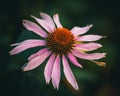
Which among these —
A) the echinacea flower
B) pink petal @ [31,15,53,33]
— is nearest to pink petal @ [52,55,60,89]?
the echinacea flower

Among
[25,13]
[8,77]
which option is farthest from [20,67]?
[25,13]

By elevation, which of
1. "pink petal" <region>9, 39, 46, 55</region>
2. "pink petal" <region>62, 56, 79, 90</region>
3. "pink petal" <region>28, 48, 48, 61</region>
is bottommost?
"pink petal" <region>62, 56, 79, 90</region>

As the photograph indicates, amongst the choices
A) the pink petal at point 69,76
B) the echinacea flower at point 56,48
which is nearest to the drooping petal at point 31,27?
the echinacea flower at point 56,48

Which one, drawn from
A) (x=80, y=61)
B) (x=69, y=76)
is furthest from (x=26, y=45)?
(x=80, y=61)

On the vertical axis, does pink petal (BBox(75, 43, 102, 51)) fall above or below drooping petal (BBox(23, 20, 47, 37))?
below

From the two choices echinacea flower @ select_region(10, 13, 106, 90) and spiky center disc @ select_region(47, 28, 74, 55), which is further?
spiky center disc @ select_region(47, 28, 74, 55)

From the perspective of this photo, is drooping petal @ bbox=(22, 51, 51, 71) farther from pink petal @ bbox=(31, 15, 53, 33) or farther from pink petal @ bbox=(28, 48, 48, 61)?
pink petal @ bbox=(31, 15, 53, 33)
